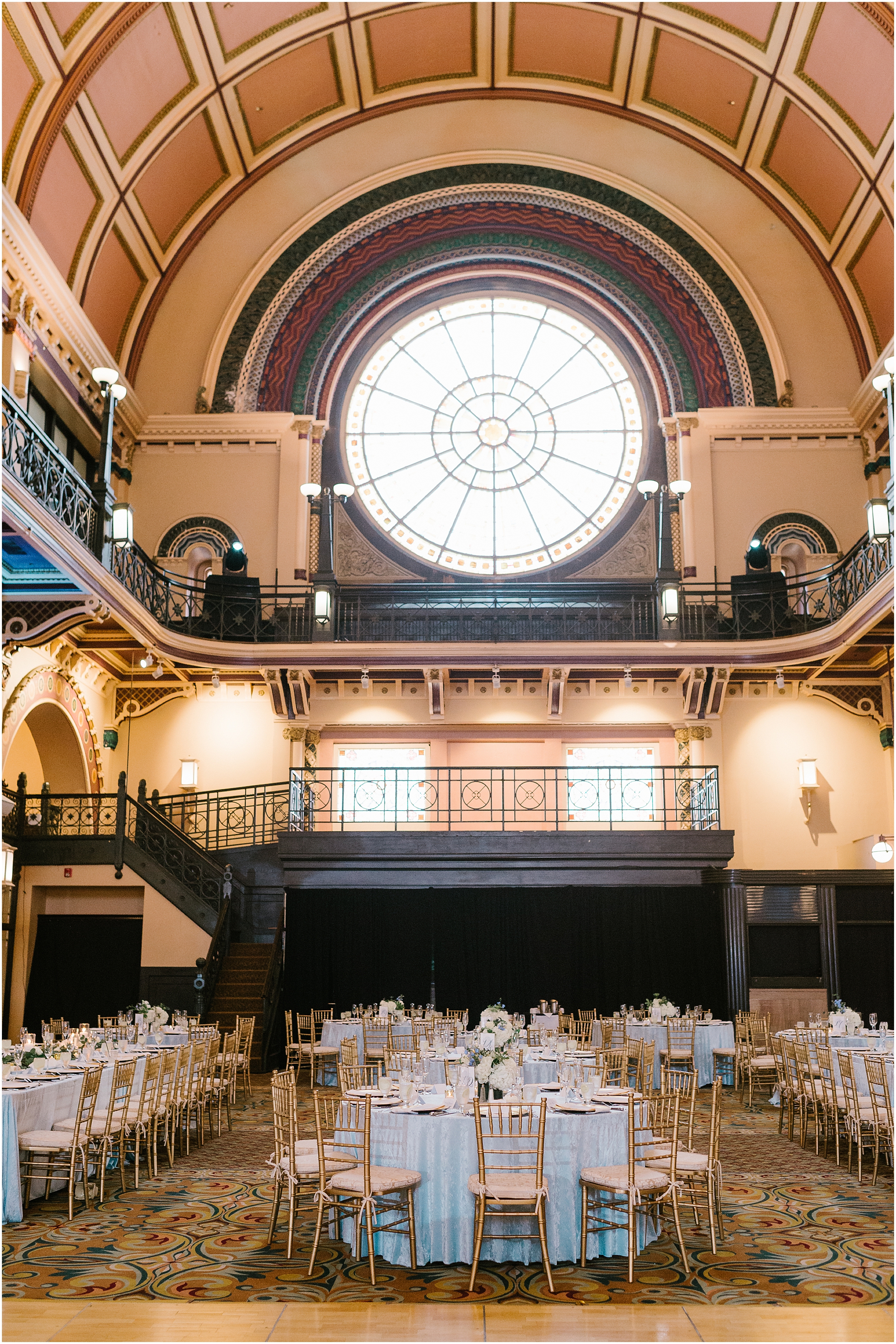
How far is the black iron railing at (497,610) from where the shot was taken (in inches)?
641

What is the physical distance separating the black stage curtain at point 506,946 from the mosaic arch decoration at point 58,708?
391 cm

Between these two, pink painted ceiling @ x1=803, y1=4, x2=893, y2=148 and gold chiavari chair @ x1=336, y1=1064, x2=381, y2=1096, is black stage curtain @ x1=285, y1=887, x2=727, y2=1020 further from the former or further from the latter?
pink painted ceiling @ x1=803, y1=4, x2=893, y2=148

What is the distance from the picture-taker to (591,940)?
571 inches

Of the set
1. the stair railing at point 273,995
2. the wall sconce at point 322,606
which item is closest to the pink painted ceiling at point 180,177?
the wall sconce at point 322,606

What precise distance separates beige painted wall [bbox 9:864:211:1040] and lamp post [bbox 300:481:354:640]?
4.19 metres

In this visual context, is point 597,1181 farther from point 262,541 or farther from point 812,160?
point 812,160

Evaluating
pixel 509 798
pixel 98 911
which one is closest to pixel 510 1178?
pixel 98 911

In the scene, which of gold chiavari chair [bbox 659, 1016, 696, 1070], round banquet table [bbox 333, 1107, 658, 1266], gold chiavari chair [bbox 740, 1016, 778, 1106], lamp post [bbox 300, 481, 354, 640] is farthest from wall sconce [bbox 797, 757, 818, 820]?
round banquet table [bbox 333, 1107, 658, 1266]

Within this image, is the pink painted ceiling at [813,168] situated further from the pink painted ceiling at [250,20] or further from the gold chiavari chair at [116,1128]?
the gold chiavari chair at [116,1128]

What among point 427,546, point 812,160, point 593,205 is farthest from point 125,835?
point 812,160

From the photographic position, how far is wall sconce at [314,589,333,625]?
1550 centimetres

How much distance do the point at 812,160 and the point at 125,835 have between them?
13671 millimetres

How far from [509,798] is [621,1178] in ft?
37.2

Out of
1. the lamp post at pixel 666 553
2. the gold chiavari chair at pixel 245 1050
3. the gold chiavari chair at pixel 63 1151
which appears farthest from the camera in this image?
the lamp post at pixel 666 553
